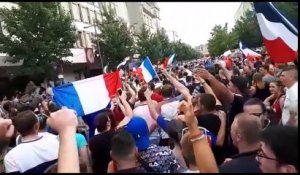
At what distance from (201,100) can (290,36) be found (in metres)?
1.23

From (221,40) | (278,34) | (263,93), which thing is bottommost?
(221,40)

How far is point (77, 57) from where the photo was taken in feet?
125

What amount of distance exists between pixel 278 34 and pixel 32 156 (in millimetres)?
2973

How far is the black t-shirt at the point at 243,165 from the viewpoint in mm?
2990

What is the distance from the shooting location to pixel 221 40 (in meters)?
73.9

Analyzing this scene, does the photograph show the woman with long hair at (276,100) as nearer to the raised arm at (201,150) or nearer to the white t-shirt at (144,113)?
the white t-shirt at (144,113)

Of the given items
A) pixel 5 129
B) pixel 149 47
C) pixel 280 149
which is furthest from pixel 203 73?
pixel 149 47

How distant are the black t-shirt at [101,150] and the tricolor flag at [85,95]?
155 cm

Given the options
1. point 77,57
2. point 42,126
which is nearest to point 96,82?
point 42,126

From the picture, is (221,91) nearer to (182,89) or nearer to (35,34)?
(182,89)

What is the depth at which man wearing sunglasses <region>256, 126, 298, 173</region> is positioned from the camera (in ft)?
7.47

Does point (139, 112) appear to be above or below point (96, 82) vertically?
below

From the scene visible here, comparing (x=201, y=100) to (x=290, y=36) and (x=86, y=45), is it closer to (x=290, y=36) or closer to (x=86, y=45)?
(x=290, y=36)

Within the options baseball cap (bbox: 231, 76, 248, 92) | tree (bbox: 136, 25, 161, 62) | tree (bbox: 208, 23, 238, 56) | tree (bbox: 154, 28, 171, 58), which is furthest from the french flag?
tree (bbox: 208, 23, 238, 56)
